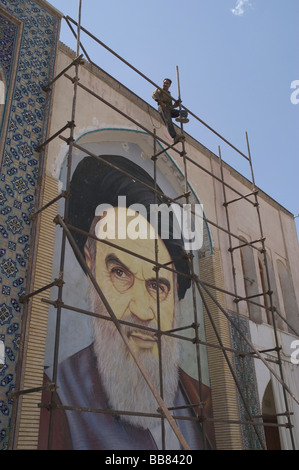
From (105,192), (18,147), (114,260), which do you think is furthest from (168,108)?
(18,147)

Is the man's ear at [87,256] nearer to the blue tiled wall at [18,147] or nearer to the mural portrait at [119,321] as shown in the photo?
the mural portrait at [119,321]

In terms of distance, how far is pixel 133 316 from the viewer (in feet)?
20.2

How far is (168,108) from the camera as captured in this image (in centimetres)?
727

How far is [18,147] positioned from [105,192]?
1566 mm

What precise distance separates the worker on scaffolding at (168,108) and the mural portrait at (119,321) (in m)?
0.58

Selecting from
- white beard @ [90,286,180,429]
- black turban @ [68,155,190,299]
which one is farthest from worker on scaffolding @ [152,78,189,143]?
white beard @ [90,286,180,429]

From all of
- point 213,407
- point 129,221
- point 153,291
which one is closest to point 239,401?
point 213,407

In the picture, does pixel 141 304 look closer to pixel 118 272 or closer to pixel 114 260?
pixel 118 272

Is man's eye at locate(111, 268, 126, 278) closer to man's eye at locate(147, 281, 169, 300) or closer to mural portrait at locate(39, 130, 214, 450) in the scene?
mural portrait at locate(39, 130, 214, 450)

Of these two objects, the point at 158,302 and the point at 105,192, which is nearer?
the point at 158,302

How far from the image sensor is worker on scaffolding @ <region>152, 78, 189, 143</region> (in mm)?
7113

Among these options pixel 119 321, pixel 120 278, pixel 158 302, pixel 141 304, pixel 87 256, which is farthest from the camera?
pixel 141 304

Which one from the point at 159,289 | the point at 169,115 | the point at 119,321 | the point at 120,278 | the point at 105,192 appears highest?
the point at 169,115
